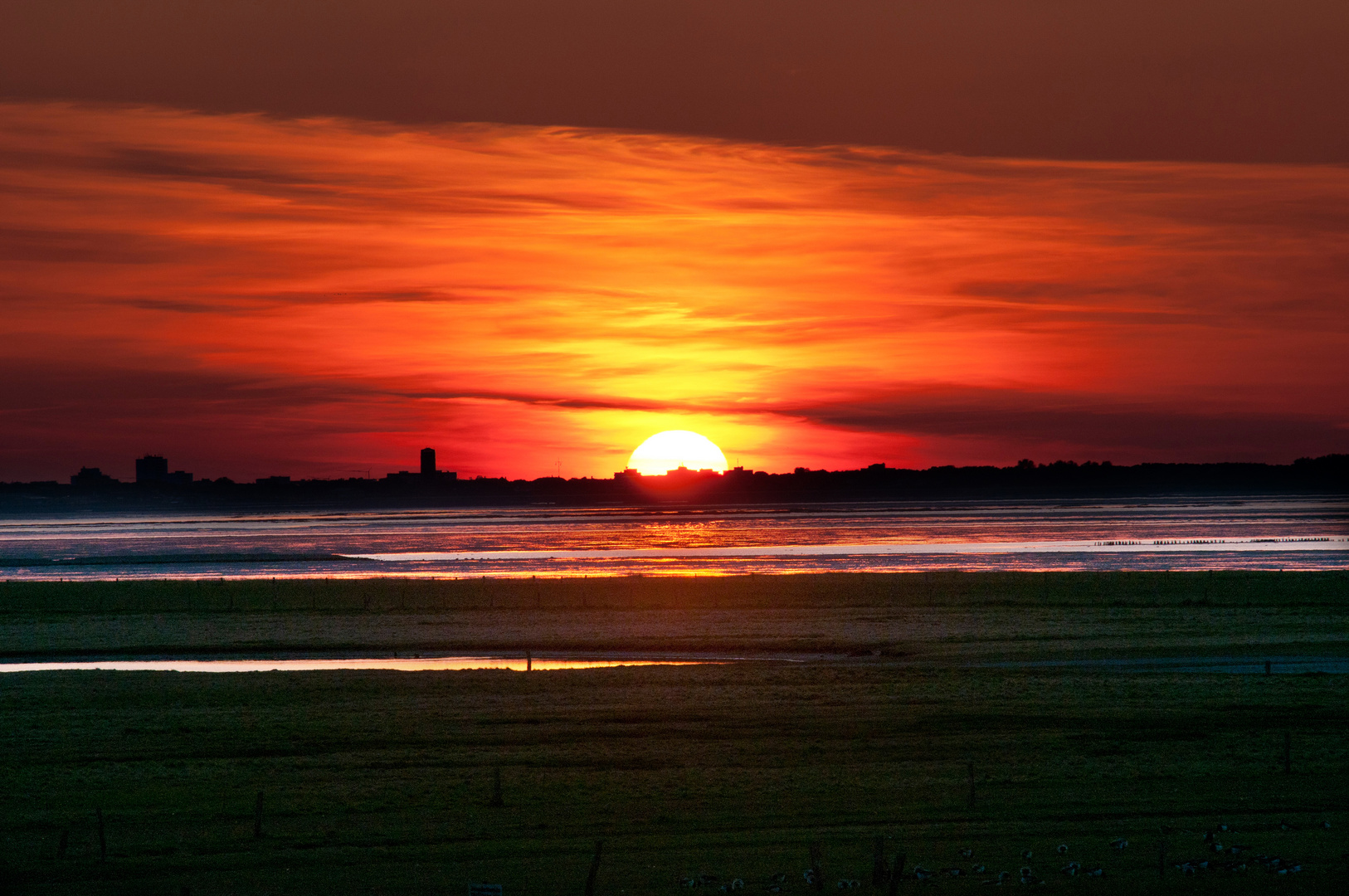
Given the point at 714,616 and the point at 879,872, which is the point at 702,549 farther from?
the point at 879,872

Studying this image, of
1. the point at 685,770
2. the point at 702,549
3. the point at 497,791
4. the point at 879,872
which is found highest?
the point at 702,549

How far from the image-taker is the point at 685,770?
28.4 metres

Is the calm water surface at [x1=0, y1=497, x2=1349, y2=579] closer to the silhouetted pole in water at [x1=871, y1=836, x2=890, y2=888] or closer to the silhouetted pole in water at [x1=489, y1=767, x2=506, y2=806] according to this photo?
the silhouetted pole in water at [x1=489, y1=767, x2=506, y2=806]

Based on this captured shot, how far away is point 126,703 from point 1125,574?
62000mm

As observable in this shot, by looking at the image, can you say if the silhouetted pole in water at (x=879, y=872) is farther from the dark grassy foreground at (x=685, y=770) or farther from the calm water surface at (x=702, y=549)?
the calm water surface at (x=702, y=549)

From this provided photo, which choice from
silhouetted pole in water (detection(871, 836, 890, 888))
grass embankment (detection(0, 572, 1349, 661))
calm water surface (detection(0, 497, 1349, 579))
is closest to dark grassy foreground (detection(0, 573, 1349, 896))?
silhouetted pole in water (detection(871, 836, 890, 888))

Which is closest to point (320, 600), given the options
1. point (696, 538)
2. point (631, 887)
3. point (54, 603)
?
point (54, 603)

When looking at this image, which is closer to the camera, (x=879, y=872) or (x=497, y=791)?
(x=879, y=872)

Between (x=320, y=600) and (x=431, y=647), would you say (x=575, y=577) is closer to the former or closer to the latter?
(x=320, y=600)

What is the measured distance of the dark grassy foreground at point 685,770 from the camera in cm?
2094

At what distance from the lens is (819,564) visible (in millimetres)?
99000

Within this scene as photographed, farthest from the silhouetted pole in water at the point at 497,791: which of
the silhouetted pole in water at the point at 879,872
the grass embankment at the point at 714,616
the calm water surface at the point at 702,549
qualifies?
the calm water surface at the point at 702,549

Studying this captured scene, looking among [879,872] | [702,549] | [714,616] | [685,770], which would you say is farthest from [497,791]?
[702,549]

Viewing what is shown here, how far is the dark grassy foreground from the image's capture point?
20938 millimetres
